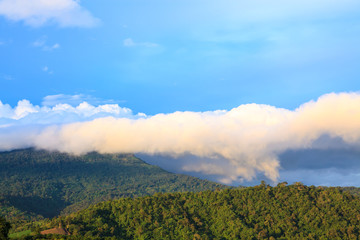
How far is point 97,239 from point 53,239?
748 inches

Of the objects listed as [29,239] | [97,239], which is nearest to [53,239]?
[29,239]

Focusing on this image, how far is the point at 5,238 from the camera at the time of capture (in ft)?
422

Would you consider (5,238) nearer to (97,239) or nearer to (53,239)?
(53,239)

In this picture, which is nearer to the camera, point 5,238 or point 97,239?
point 5,238

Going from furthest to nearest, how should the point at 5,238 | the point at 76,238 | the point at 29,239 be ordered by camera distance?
the point at 76,238, the point at 29,239, the point at 5,238

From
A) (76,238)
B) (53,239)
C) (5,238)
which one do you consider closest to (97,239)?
(76,238)

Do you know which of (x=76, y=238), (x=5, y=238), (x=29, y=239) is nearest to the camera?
(x=5, y=238)

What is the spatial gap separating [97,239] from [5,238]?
4191cm

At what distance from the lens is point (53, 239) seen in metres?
150

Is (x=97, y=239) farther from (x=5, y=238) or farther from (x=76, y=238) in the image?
(x=5, y=238)

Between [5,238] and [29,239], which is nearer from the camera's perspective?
[5,238]

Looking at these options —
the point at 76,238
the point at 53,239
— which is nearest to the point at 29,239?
the point at 53,239

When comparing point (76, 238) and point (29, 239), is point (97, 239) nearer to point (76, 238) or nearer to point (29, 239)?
point (76, 238)

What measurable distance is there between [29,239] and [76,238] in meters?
18.4
